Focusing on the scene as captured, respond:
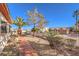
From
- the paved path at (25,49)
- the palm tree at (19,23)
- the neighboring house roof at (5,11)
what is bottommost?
the paved path at (25,49)

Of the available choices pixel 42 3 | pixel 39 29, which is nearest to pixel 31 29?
pixel 39 29

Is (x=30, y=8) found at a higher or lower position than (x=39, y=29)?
higher

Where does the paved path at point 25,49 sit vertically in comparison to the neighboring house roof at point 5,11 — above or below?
below

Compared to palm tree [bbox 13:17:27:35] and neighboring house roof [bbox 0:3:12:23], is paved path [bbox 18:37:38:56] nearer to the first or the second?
palm tree [bbox 13:17:27:35]

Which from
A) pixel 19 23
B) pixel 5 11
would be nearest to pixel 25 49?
pixel 19 23

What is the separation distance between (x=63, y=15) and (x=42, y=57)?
56 cm

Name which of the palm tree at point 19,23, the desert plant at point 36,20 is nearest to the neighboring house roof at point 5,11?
the palm tree at point 19,23

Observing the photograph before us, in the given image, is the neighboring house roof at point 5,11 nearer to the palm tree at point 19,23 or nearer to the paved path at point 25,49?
the palm tree at point 19,23

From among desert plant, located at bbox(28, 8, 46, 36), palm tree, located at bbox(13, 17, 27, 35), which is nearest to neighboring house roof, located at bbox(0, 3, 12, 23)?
palm tree, located at bbox(13, 17, 27, 35)

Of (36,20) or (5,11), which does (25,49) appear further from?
(5,11)

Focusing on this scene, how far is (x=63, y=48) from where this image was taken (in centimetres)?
382

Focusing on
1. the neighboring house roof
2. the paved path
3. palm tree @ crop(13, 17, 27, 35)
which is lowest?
the paved path

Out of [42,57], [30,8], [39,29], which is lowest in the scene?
[42,57]

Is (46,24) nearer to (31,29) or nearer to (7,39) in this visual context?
(31,29)
